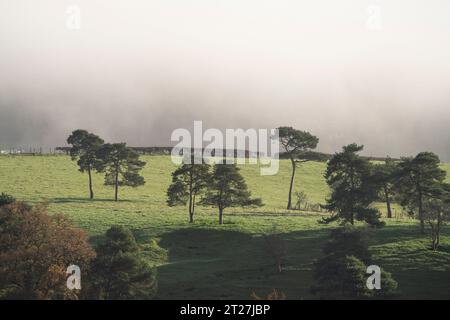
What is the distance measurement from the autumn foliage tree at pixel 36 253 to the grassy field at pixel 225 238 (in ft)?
28.9

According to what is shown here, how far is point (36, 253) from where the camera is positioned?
42.5 m

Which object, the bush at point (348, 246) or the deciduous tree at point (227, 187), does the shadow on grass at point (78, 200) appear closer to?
the deciduous tree at point (227, 187)

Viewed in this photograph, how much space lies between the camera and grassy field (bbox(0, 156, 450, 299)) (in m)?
49.8

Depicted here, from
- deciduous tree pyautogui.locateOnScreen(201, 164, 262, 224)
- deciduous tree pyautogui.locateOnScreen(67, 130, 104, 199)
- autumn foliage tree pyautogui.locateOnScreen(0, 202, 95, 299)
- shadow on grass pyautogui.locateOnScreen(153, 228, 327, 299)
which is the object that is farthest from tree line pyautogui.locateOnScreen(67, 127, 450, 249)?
autumn foliage tree pyautogui.locateOnScreen(0, 202, 95, 299)

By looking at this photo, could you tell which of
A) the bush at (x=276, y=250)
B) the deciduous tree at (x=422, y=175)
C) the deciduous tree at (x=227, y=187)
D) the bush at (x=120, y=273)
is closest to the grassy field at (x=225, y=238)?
the bush at (x=276, y=250)

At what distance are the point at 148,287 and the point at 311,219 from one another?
40.8 m

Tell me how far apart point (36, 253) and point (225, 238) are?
29.1m

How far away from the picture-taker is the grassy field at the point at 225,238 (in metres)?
49.8

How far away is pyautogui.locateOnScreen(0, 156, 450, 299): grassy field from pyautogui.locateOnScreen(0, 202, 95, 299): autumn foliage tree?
8.82 meters

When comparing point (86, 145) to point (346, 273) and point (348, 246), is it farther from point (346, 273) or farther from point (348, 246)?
point (346, 273)

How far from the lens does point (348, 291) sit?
1721 inches

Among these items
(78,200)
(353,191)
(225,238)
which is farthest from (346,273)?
(78,200)

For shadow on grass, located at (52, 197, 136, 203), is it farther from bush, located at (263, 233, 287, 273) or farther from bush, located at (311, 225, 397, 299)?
bush, located at (311, 225, 397, 299)
